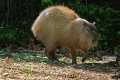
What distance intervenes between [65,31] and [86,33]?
433 mm

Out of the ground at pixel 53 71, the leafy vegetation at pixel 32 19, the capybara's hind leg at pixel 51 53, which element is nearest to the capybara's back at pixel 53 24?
the capybara's hind leg at pixel 51 53

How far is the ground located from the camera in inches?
293

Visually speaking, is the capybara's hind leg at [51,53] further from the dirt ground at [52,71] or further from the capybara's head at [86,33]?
the dirt ground at [52,71]

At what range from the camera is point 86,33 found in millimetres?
9836

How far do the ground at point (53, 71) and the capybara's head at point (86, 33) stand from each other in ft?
2.14

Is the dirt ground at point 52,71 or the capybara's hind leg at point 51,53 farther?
the capybara's hind leg at point 51,53

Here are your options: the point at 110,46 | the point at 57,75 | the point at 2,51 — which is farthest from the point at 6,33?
the point at 57,75

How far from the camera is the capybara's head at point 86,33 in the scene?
32.2 ft

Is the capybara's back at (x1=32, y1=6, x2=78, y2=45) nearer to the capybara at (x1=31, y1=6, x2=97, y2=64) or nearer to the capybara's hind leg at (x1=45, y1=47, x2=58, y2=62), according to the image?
the capybara at (x1=31, y1=6, x2=97, y2=64)

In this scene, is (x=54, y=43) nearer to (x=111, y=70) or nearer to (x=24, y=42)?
(x=111, y=70)

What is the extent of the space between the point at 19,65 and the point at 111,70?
164 cm

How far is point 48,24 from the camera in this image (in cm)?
998

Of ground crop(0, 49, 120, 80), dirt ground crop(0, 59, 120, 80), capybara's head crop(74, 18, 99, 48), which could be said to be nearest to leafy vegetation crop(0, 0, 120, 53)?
capybara's head crop(74, 18, 99, 48)

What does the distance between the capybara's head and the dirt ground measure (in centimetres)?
80
